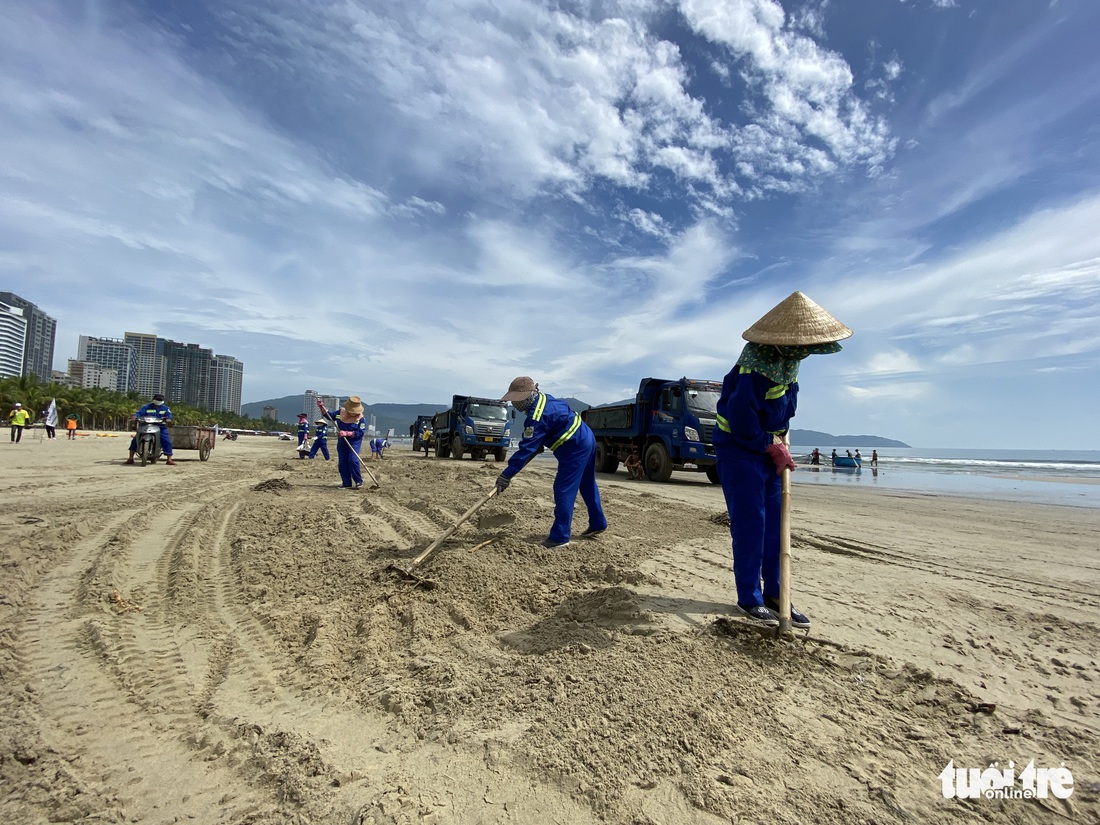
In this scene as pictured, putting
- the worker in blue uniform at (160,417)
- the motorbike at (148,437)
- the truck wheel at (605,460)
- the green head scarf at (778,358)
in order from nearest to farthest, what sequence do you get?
the green head scarf at (778,358) → the worker in blue uniform at (160,417) → the motorbike at (148,437) → the truck wheel at (605,460)

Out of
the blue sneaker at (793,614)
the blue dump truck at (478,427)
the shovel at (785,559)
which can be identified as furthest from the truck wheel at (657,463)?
the shovel at (785,559)

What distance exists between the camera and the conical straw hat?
334 cm

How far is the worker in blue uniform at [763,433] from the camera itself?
3411mm

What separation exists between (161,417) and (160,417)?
0.02m

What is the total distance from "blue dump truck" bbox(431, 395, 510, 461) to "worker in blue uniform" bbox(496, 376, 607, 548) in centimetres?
1618

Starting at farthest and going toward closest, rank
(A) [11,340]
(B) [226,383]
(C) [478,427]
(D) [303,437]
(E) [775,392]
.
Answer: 1. (B) [226,383]
2. (A) [11,340]
3. (C) [478,427]
4. (D) [303,437]
5. (E) [775,392]

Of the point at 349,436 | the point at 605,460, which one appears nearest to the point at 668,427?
the point at 605,460

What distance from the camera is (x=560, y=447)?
18.2 feet

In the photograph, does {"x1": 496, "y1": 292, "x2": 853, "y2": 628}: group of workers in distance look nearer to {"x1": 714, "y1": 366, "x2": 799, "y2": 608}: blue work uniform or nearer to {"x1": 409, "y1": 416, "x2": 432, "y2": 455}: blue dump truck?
{"x1": 714, "y1": 366, "x2": 799, "y2": 608}: blue work uniform

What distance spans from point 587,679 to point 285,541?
13.6 feet

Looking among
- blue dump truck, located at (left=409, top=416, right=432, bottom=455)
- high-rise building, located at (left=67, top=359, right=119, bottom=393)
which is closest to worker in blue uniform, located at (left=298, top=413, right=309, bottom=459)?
blue dump truck, located at (left=409, top=416, right=432, bottom=455)

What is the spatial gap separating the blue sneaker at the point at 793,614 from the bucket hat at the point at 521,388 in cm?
285

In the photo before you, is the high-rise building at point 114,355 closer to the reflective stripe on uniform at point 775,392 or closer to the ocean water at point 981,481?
the ocean water at point 981,481

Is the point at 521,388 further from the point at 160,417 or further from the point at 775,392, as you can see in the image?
the point at 160,417
